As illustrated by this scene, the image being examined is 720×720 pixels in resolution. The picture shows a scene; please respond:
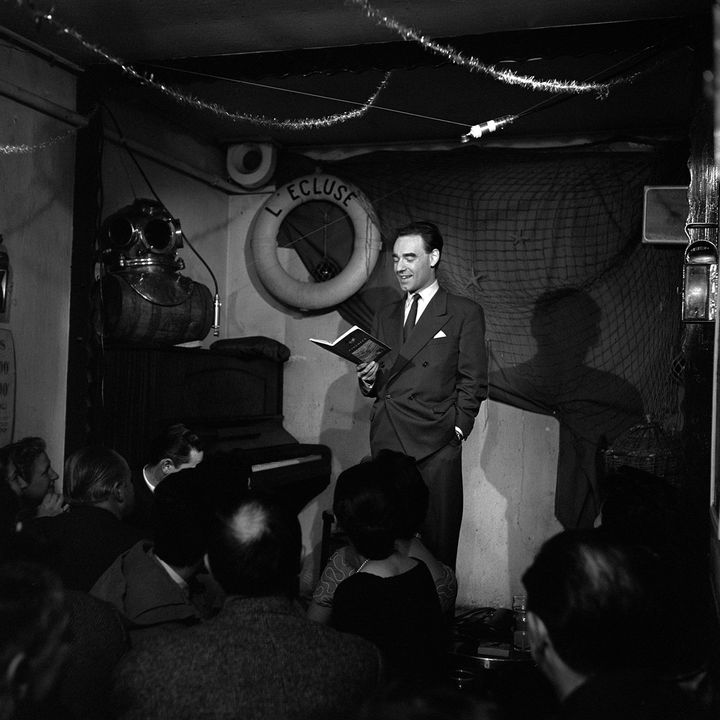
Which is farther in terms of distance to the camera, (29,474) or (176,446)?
(176,446)

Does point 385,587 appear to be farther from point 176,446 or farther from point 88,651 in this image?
point 176,446

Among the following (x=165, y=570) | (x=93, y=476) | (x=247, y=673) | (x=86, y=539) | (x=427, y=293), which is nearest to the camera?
(x=247, y=673)

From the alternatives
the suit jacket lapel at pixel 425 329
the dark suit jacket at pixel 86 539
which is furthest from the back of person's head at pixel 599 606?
the suit jacket lapel at pixel 425 329

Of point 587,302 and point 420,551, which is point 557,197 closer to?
point 587,302

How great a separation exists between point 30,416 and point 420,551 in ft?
6.65

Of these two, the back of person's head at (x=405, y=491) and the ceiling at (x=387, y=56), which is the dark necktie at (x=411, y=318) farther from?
the back of person's head at (x=405, y=491)

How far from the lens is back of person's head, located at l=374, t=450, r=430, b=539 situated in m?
2.28

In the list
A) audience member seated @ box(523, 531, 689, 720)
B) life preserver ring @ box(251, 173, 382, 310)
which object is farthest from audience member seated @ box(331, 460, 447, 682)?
life preserver ring @ box(251, 173, 382, 310)

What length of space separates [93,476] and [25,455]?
0.56 m

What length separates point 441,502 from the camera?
3.57 meters

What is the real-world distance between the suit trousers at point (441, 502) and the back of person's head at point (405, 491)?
1.08 m

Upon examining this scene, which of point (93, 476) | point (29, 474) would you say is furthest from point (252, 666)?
point (29, 474)

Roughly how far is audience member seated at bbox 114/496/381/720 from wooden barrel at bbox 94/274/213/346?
2.66 metres

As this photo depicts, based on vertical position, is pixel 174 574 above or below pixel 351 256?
below
